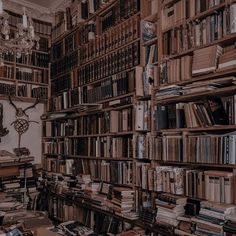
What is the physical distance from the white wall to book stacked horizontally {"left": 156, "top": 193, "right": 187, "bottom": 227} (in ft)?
9.06

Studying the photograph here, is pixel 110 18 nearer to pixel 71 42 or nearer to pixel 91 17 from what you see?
pixel 91 17

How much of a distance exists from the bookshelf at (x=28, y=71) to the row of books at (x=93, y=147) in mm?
856

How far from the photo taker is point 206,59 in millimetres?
2270

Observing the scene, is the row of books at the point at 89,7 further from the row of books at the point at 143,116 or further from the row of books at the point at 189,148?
the row of books at the point at 189,148

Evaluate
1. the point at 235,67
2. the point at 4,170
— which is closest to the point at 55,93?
the point at 4,170

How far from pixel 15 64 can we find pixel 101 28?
159 centimetres

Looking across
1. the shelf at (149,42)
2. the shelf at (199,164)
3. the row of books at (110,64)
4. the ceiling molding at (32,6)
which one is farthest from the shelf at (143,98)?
the ceiling molding at (32,6)

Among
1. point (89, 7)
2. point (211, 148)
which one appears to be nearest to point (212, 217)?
point (211, 148)

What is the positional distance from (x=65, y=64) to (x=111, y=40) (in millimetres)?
1149

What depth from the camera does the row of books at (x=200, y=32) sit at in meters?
2.18

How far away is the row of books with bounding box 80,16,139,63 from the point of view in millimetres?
3064

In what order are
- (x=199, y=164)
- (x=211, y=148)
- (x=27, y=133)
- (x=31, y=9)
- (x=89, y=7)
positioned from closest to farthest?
(x=211, y=148), (x=199, y=164), (x=89, y=7), (x=27, y=133), (x=31, y=9)

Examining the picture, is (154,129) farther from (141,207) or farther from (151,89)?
(141,207)

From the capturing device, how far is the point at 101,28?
12.0 ft
